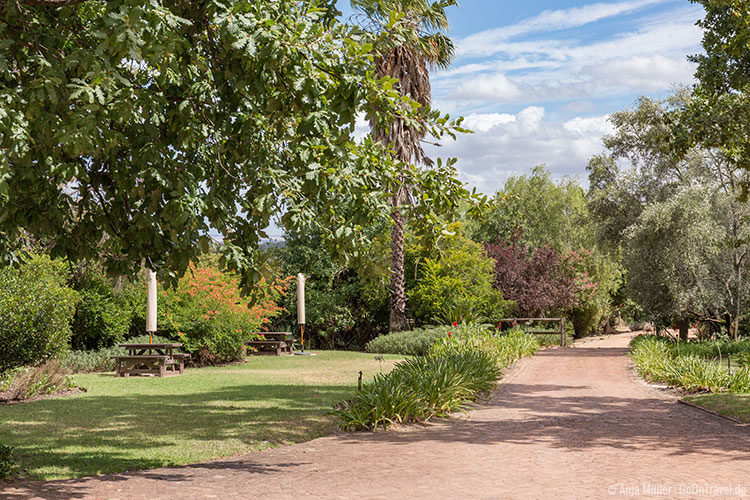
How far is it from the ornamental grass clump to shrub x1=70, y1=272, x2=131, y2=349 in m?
9.64

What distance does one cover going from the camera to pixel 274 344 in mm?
24016

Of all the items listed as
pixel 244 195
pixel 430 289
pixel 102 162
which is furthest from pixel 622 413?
pixel 430 289

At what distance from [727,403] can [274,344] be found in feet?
51.1

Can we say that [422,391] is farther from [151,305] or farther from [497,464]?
[151,305]

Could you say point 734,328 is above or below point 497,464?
above

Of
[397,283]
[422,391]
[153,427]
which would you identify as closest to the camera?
[153,427]

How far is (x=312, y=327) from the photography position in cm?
2900

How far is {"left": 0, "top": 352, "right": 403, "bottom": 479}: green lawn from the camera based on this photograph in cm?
789

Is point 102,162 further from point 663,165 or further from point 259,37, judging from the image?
point 663,165

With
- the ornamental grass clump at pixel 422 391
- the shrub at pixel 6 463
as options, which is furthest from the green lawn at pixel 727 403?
the shrub at pixel 6 463

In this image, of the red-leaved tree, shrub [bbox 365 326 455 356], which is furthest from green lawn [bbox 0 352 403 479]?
the red-leaved tree

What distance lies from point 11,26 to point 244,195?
233 centimetres

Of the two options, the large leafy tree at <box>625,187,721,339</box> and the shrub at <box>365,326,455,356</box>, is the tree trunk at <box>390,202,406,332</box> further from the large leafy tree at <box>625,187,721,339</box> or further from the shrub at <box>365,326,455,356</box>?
the large leafy tree at <box>625,187,721,339</box>

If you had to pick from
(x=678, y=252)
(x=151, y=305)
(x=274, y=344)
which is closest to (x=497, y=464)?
(x=151, y=305)
